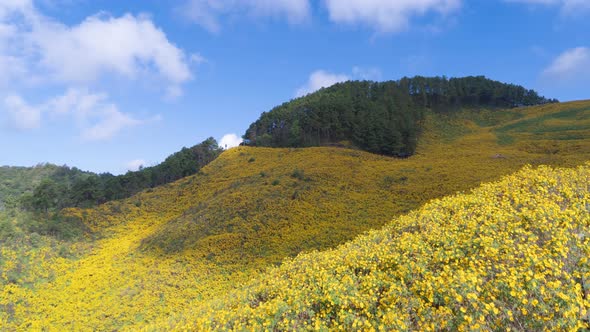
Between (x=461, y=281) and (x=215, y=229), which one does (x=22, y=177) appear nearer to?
(x=215, y=229)

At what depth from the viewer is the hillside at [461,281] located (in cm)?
Result: 459

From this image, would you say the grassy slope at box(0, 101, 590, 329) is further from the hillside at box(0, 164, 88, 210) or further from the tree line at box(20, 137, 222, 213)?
the hillside at box(0, 164, 88, 210)

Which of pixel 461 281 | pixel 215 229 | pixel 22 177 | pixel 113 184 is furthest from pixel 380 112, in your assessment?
pixel 22 177

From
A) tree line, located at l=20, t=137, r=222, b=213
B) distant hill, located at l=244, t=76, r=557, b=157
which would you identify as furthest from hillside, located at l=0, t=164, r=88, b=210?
distant hill, located at l=244, t=76, r=557, b=157

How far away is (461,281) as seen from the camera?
5.19 meters

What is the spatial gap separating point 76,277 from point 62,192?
2736 centimetres

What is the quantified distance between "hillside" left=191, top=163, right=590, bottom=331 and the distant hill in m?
37.4

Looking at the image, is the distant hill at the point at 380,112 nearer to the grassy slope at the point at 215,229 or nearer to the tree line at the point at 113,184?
the tree line at the point at 113,184

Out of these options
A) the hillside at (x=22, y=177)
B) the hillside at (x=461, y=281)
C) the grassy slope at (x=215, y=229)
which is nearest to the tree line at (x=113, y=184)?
the hillside at (x=22, y=177)

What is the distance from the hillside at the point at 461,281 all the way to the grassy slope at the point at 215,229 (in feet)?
20.5

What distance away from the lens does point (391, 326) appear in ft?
17.6

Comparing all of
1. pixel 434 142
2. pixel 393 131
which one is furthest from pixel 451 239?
pixel 434 142

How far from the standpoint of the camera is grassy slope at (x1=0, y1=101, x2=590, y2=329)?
15.2m

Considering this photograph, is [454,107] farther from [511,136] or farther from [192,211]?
[192,211]
